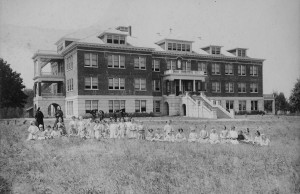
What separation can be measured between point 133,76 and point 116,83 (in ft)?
8.03

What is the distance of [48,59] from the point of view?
4559 centimetres

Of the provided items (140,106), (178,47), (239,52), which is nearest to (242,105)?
(239,52)

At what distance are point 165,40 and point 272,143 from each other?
103ft

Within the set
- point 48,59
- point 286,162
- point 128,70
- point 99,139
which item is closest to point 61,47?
point 48,59

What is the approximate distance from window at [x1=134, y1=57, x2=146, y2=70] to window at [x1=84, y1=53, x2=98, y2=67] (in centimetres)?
533

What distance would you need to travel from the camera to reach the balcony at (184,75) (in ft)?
151

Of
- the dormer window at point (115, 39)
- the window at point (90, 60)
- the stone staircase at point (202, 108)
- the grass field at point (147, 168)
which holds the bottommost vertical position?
the grass field at point (147, 168)

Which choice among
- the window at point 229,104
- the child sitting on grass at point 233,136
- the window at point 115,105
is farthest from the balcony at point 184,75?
the child sitting on grass at point 233,136

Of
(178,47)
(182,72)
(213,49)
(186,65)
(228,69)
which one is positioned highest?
(213,49)

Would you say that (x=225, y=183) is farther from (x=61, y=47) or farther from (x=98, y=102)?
(x=61, y=47)

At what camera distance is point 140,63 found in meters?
43.7

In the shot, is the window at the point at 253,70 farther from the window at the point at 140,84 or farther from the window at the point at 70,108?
the window at the point at 70,108

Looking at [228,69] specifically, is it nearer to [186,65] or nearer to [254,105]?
[254,105]

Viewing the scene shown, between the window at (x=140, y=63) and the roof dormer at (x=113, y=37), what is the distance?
8.68 ft
